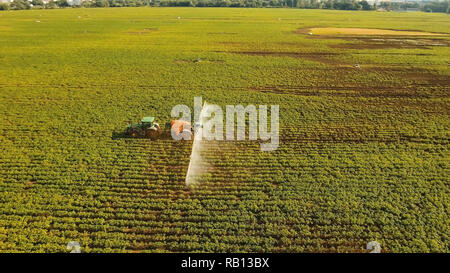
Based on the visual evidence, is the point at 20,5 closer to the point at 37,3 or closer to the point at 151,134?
the point at 37,3

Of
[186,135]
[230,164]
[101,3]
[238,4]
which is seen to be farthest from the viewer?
[238,4]

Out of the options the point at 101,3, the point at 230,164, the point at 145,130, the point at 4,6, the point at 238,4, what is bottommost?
the point at 230,164

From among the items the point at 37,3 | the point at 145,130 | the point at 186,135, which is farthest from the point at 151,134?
the point at 37,3

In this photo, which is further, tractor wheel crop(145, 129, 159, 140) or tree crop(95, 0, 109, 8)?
tree crop(95, 0, 109, 8)

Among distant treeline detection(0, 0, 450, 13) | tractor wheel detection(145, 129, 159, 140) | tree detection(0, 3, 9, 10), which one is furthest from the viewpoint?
distant treeline detection(0, 0, 450, 13)

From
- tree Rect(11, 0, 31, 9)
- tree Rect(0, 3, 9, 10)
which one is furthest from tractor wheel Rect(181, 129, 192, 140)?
tree Rect(11, 0, 31, 9)

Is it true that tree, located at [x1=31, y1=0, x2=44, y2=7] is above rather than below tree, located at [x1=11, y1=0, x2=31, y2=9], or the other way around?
above

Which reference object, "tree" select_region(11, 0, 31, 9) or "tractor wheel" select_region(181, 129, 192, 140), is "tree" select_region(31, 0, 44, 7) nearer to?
"tree" select_region(11, 0, 31, 9)

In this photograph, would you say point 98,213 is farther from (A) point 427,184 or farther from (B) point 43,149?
(A) point 427,184
